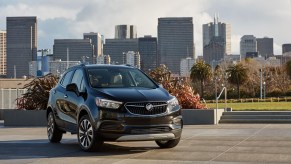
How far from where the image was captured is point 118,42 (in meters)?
181

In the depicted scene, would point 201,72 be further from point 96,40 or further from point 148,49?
point 148,49

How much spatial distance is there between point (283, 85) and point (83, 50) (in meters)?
83.7

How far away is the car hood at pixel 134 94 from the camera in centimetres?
1006

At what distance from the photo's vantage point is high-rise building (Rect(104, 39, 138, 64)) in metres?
175

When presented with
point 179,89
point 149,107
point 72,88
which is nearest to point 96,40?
point 179,89

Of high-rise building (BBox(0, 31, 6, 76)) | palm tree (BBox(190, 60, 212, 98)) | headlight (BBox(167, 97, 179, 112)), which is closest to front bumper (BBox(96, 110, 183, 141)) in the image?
headlight (BBox(167, 97, 179, 112))

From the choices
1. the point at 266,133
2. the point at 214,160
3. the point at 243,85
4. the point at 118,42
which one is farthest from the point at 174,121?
the point at 118,42

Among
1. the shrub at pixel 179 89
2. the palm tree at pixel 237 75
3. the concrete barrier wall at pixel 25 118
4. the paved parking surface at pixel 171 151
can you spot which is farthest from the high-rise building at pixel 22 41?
the paved parking surface at pixel 171 151

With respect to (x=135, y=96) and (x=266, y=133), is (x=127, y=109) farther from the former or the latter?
(x=266, y=133)

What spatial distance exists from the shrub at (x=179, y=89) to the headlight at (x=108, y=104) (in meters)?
9.84

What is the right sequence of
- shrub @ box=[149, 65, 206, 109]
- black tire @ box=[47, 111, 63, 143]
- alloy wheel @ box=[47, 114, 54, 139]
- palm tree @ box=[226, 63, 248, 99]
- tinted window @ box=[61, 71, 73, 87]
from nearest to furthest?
tinted window @ box=[61, 71, 73, 87] → black tire @ box=[47, 111, 63, 143] → alloy wheel @ box=[47, 114, 54, 139] → shrub @ box=[149, 65, 206, 109] → palm tree @ box=[226, 63, 248, 99]

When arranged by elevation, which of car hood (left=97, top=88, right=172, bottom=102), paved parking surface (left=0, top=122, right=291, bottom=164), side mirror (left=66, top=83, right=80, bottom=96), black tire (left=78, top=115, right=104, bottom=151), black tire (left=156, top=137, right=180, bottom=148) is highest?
side mirror (left=66, top=83, right=80, bottom=96)

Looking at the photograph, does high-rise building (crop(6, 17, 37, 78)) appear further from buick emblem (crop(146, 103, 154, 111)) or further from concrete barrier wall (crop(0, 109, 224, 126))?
buick emblem (crop(146, 103, 154, 111))

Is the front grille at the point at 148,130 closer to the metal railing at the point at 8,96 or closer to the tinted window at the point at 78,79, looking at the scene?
the tinted window at the point at 78,79
